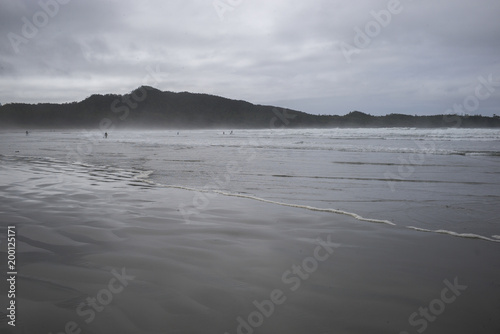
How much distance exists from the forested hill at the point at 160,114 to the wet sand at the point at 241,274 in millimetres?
123000

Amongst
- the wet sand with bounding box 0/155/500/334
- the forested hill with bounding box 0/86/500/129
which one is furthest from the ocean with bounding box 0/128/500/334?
the forested hill with bounding box 0/86/500/129

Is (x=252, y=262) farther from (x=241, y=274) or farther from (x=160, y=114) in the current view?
(x=160, y=114)

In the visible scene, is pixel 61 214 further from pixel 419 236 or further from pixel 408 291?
pixel 419 236

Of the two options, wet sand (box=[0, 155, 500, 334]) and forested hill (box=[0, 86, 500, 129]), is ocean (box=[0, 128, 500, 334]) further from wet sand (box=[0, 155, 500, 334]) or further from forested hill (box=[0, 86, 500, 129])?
forested hill (box=[0, 86, 500, 129])

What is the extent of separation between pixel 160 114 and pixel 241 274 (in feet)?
559

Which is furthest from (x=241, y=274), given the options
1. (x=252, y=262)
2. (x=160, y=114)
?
(x=160, y=114)

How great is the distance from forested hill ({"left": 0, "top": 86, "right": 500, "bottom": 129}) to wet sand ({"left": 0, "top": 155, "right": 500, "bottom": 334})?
123000 mm

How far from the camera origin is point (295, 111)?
154000 millimetres

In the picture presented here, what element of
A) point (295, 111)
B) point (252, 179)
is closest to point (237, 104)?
point (295, 111)

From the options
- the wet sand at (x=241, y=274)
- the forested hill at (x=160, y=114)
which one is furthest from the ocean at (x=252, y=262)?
the forested hill at (x=160, y=114)

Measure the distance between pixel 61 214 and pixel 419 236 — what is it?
5.23 m

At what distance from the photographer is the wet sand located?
2.18 m

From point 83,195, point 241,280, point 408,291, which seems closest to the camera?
point 408,291

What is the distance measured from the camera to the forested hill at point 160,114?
14412 cm
